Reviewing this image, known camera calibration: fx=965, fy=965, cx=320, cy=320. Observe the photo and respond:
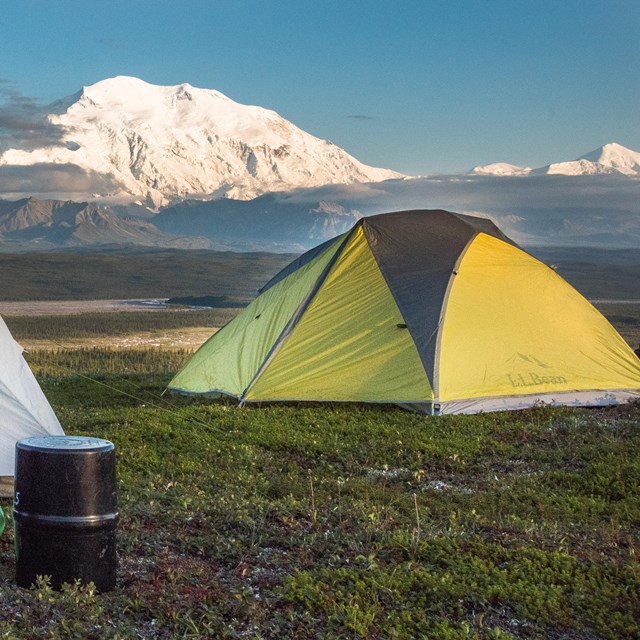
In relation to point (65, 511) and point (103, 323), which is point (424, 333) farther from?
point (103, 323)

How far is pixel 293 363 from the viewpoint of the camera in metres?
18.1

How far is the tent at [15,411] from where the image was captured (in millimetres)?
10484

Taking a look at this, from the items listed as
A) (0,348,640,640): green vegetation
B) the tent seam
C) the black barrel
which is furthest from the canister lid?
the tent seam

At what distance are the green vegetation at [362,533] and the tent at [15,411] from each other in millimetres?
561

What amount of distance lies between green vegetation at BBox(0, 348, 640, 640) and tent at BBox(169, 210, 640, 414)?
54.2 inches

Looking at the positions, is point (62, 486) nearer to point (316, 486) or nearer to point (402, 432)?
point (316, 486)

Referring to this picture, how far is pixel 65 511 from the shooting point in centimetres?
708

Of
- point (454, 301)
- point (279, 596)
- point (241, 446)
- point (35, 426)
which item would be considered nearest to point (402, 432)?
point (241, 446)

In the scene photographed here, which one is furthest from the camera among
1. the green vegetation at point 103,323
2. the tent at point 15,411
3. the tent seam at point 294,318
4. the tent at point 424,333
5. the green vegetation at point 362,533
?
the green vegetation at point 103,323

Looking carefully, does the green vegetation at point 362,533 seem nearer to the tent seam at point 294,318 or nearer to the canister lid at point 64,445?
the canister lid at point 64,445

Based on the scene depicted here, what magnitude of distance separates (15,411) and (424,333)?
878 centimetres

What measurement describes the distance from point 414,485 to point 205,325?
123m

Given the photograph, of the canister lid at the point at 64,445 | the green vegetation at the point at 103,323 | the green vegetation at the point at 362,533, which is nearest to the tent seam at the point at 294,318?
the green vegetation at the point at 362,533

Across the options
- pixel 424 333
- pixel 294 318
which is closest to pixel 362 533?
pixel 424 333
